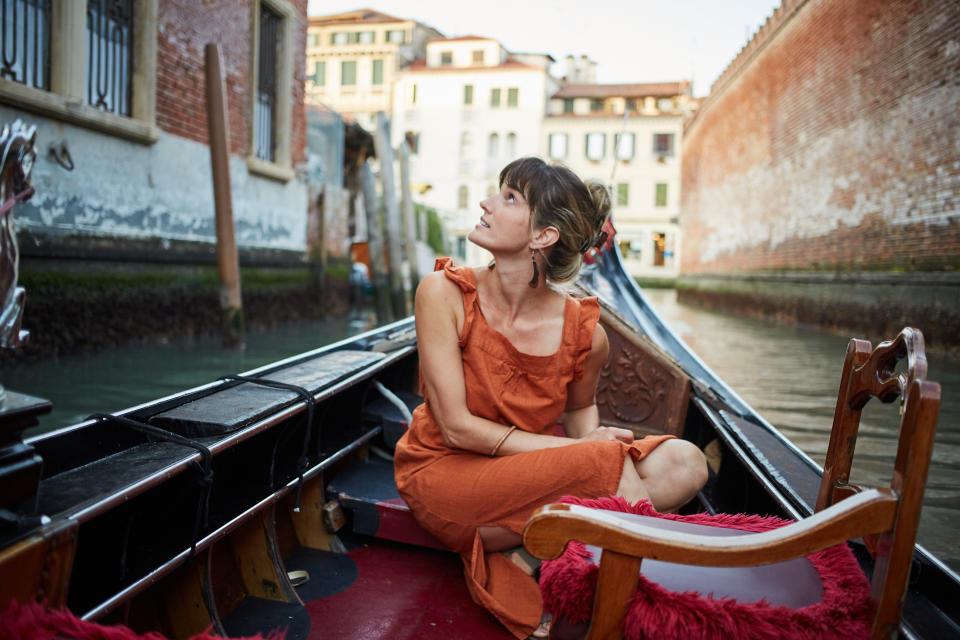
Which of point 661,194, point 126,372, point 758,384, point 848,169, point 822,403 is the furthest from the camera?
point 661,194

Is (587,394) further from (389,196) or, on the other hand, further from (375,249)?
(375,249)

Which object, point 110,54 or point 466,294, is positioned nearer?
point 466,294

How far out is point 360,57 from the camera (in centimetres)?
3122

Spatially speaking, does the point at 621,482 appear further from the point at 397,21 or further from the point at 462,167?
the point at 397,21

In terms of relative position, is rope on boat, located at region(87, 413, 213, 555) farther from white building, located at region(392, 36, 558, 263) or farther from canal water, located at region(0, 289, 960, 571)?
white building, located at region(392, 36, 558, 263)

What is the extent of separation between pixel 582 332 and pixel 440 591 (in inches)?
28.3

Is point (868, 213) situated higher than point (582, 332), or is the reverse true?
point (868, 213)

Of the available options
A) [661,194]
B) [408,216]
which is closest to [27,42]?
[408,216]

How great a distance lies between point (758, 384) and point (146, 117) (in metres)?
5.75

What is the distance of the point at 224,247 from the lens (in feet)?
18.6

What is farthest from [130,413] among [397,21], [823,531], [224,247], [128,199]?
[397,21]

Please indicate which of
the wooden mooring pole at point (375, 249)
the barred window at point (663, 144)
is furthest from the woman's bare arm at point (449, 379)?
the barred window at point (663, 144)

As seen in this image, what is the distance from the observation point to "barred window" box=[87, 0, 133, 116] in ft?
18.3

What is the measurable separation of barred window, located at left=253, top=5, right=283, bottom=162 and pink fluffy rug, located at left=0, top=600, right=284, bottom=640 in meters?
7.91
